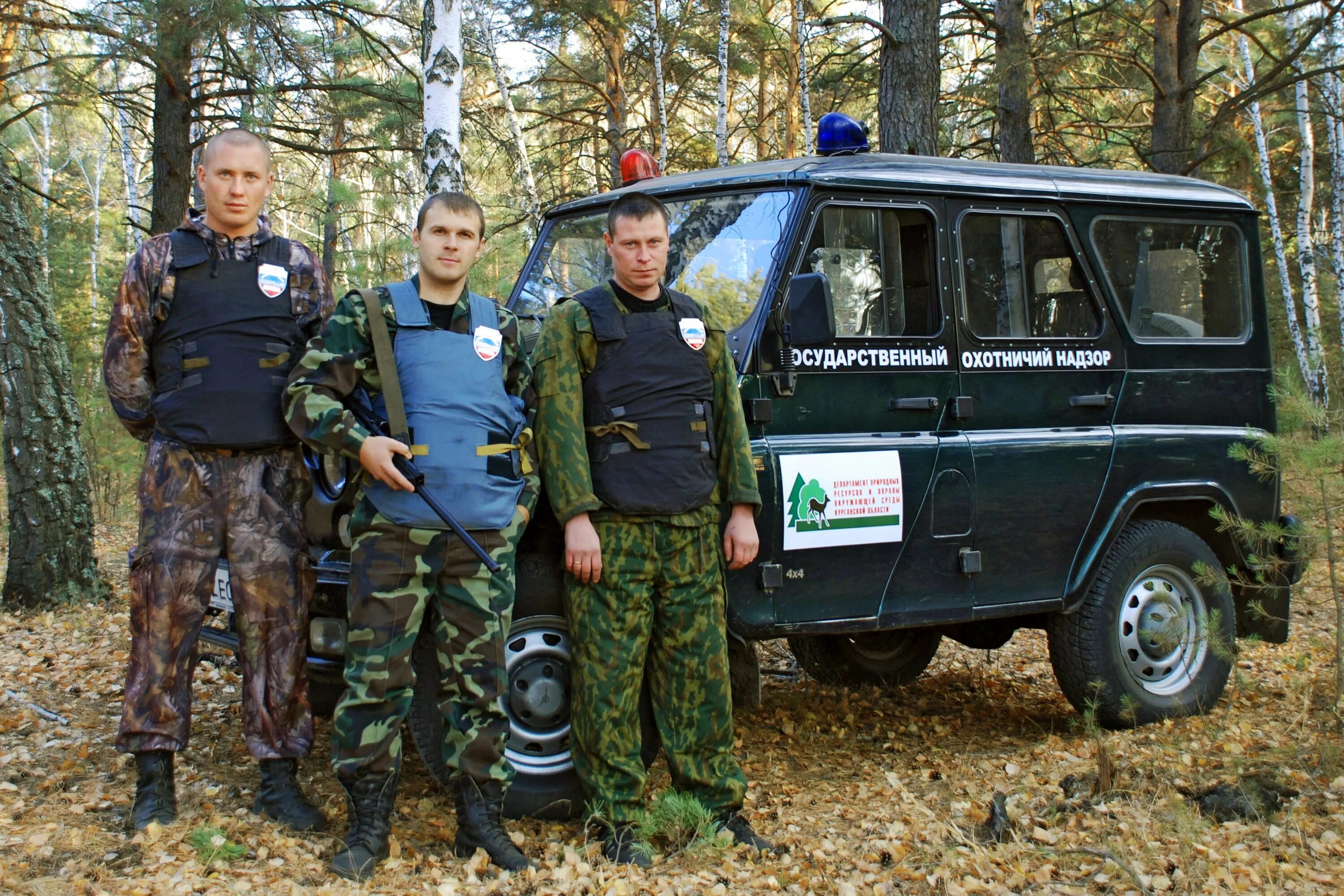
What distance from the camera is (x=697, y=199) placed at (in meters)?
4.48

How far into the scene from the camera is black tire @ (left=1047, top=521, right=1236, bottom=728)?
4.99 m

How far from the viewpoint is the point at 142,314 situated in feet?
12.0

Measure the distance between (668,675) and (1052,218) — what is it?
8.81 feet

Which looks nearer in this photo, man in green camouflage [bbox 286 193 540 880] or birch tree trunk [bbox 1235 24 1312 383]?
man in green camouflage [bbox 286 193 540 880]

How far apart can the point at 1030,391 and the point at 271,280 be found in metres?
3.05

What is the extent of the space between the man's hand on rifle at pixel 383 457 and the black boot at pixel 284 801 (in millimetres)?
1146

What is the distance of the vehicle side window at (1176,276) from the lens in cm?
516

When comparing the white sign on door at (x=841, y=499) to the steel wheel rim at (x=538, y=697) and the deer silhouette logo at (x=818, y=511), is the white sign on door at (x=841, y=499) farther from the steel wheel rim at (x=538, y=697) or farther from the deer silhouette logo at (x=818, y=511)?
the steel wheel rim at (x=538, y=697)

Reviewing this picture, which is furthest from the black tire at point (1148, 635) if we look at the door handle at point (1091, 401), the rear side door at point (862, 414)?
the rear side door at point (862, 414)

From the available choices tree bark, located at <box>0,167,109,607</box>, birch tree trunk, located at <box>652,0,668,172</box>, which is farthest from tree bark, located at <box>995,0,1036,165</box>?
tree bark, located at <box>0,167,109,607</box>

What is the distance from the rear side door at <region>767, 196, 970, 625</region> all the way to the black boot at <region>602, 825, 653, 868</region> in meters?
0.95

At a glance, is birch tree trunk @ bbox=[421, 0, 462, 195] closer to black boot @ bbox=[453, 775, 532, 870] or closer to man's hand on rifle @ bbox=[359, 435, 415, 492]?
man's hand on rifle @ bbox=[359, 435, 415, 492]

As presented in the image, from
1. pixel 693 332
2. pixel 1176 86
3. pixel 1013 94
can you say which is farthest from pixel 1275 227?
pixel 693 332

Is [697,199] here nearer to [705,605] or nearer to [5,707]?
[705,605]
